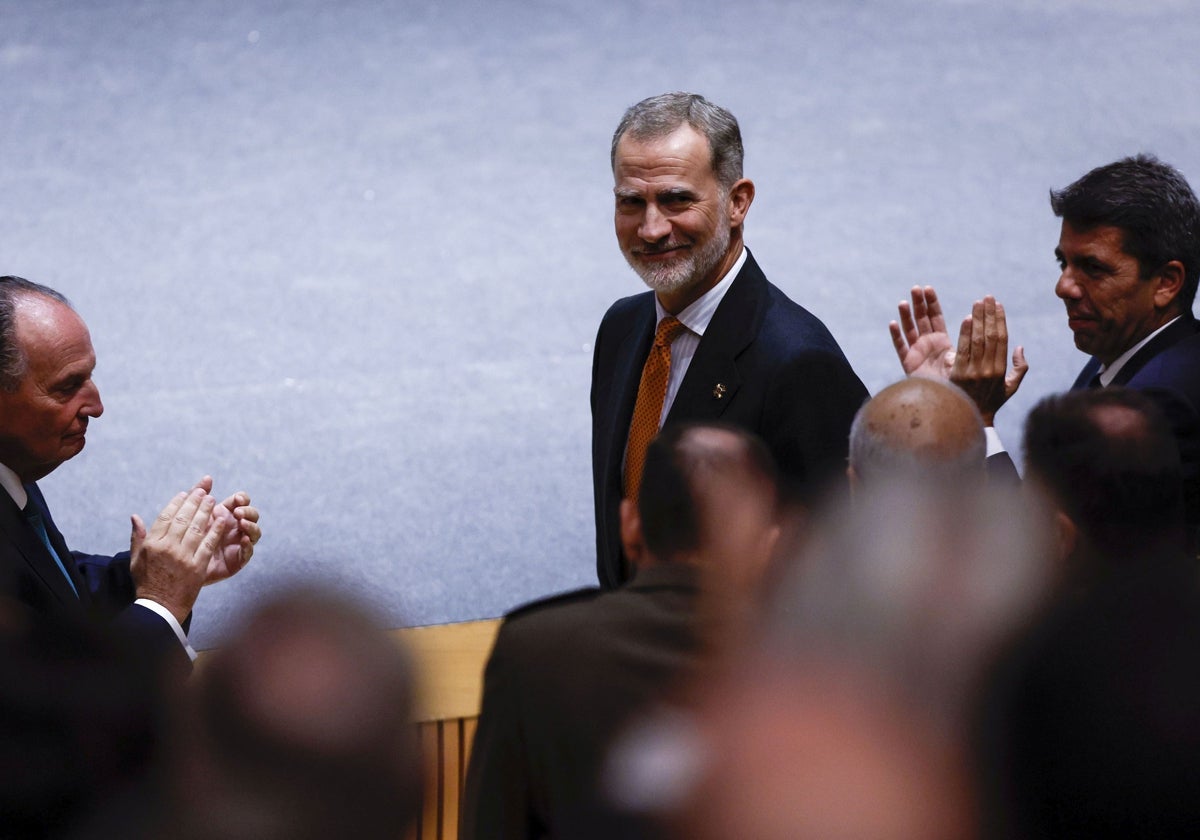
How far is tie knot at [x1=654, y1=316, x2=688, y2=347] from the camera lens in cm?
252

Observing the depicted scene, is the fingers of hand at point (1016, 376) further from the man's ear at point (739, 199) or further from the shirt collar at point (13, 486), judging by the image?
the shirt collar at point (13, 486)

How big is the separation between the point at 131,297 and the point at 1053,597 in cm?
541

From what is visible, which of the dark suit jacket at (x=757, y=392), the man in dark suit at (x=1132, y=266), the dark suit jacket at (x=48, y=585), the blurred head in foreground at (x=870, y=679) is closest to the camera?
the blurred head in foreground at (x=870, y=679)

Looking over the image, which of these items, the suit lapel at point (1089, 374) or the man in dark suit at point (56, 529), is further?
the suit lapel at point (1089, 374)

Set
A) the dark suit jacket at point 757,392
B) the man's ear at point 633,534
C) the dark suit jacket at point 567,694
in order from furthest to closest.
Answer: the dark suit jacket at point 757,392
the man's ear at point 633,534
the dark suit jacket at point 567,694

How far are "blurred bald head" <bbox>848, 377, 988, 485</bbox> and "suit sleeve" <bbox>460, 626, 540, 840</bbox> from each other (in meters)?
0.58

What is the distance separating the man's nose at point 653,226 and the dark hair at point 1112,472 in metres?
0.86

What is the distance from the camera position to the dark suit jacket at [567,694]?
1.43 m

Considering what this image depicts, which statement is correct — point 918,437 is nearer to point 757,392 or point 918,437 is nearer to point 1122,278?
point 757,392

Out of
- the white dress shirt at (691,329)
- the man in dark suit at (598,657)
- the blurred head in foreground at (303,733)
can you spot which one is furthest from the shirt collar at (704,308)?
the blurred head in foreground at (303,733)

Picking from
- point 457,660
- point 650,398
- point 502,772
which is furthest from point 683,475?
point 650,398

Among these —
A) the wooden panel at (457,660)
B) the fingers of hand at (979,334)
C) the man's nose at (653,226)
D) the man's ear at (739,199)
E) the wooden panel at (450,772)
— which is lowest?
the wooden panel at (450,772)

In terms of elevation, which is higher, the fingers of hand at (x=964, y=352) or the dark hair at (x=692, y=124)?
the dark hair at (x=692, y=124)

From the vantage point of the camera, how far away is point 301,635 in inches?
39.9
